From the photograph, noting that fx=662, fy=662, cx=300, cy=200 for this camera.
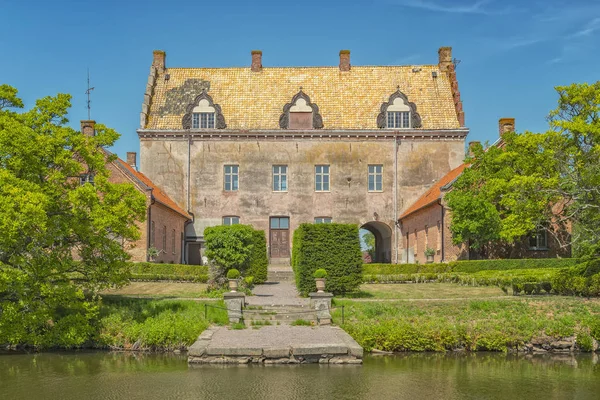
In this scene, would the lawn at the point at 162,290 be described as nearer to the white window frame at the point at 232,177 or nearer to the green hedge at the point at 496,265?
the green hedge at the point at 496,265

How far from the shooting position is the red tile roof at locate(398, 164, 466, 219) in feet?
125

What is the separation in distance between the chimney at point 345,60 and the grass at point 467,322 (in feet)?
86.9

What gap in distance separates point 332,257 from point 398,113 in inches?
808

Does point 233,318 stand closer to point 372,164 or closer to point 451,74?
point 372,164

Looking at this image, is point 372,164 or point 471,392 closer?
point 471,392

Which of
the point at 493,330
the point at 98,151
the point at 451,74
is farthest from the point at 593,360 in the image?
the point at 451,74

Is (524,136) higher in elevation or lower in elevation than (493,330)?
higher

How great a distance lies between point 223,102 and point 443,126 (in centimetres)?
1438

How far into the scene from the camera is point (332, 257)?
24391 mm

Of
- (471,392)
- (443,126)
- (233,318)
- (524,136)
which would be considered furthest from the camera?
(443,126)

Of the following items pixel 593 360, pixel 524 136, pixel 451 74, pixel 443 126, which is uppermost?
pixel 451 74

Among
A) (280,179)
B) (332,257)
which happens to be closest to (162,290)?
(332,257)

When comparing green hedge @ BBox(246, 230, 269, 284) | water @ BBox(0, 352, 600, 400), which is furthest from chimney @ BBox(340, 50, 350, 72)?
water @ BBox(0, 352, 600, 400)

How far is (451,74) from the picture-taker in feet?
145
